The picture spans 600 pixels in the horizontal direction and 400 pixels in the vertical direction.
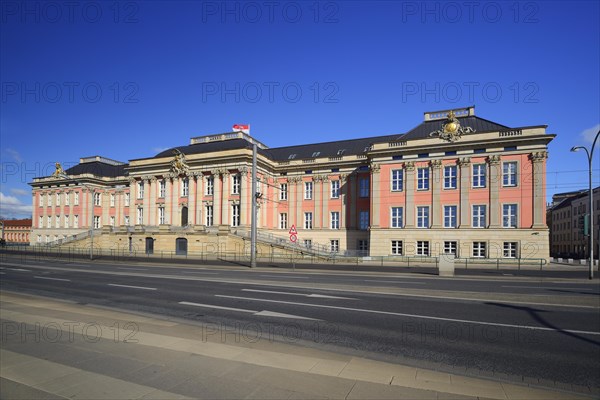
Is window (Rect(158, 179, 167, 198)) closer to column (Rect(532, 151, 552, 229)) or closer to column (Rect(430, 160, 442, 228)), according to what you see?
column (Rect(430, 160, 442, 228))

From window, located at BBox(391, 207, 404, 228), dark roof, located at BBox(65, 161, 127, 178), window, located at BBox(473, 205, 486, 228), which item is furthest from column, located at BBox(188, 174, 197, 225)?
window, located at BBox(473, 205, 486, 228)

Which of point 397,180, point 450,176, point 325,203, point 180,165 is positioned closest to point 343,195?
point 325,203

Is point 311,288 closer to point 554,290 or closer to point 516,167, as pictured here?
point 554,290

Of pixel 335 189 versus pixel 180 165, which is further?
pixel 180 165

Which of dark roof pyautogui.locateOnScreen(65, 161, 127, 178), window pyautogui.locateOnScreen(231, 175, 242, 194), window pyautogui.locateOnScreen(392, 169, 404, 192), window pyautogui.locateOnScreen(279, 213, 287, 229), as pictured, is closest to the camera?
window pyautogui.locateOnScreen(392, 169, 404, 192)

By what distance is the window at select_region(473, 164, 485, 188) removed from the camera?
3772cm

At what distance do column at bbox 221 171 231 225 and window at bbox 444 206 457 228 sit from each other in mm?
27800

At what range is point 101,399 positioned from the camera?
4.55 metres

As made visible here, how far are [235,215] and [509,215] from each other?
1313 inches

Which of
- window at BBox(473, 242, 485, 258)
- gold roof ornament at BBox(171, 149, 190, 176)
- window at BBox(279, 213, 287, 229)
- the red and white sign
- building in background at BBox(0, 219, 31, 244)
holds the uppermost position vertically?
the red and white sign

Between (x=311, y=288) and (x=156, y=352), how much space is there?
10008 mm

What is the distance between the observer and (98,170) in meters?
69.6

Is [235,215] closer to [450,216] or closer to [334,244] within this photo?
[334,244]

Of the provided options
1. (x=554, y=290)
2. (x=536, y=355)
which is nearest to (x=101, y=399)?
(x=536, y=355)
